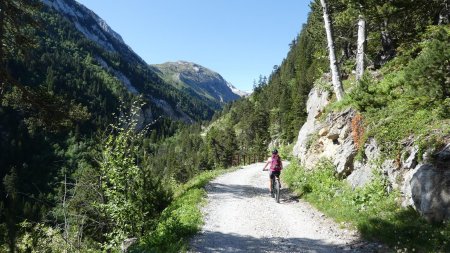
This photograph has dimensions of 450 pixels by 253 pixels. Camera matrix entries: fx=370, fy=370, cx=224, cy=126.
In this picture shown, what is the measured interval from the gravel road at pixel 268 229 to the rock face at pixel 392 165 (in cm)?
169

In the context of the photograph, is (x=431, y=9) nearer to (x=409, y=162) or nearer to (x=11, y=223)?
(x=409, y=162)

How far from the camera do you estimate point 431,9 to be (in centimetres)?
1367

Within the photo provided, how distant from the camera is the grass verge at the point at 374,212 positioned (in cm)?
838

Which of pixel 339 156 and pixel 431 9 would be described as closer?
pixel 431 9

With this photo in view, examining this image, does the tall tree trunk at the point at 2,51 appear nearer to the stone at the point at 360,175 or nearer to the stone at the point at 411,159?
the stone at the point at 360,175

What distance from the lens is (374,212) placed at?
10.9 metres

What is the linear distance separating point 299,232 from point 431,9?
9.60 meters

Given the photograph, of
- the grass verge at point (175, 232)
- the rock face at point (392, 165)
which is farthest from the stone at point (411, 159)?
the grass verge at point (175, 232)

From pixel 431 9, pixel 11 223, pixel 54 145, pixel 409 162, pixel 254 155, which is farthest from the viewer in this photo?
pixel 54 145

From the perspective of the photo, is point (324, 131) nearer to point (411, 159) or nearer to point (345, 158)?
point (345, 158)

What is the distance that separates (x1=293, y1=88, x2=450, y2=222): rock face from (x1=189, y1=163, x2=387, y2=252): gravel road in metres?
1.69

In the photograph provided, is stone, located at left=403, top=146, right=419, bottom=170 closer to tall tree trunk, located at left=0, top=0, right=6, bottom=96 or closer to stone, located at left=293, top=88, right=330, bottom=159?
tall tree trunk, located at left=0, top=0, right=6, bottom=96

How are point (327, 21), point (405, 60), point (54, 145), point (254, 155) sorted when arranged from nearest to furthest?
point (405, 60) → point (327, 21) → point (254, 155) → point (54, 145)

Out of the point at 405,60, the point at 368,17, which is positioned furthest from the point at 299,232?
the point at 405,60
